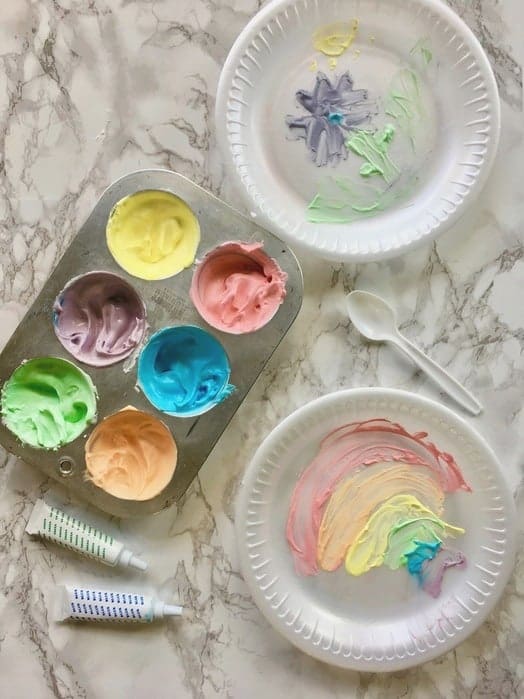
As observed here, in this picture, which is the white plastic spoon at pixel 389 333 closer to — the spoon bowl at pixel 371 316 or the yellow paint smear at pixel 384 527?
the spoon bowl at pixel 371 316

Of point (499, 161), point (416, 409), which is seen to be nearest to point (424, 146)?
point (499, 161)

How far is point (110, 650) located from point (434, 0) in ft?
2.88

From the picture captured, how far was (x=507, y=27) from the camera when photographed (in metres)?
0.96

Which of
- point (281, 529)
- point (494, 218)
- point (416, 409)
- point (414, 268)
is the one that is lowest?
point (281, 529)

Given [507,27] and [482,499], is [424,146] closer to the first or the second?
[507,27]

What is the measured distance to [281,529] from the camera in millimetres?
950

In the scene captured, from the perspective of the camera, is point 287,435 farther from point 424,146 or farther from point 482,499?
point 424,146

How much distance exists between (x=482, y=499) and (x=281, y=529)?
9.6 inches

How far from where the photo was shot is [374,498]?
0.94 metres

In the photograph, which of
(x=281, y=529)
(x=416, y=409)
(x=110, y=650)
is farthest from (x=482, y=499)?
(x=110, y=650)

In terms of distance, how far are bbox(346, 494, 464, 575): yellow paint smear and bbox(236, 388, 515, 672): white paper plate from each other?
0.06ft

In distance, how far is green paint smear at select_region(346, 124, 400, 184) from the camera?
944 mm

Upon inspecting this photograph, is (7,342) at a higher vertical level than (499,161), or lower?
lower

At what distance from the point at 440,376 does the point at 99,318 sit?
16.5 inches
